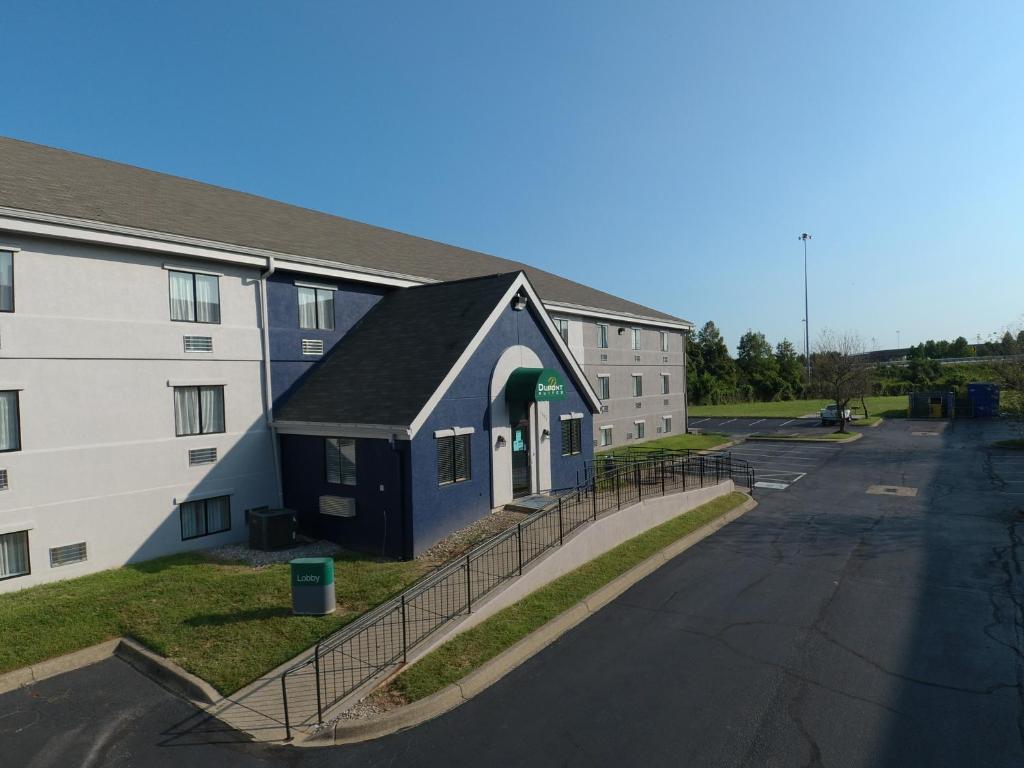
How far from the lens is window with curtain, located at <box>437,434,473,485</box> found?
15070 millimetres

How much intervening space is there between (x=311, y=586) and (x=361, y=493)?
414 cm

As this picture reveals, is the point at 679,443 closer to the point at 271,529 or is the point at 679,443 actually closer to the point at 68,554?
the point at 271,529

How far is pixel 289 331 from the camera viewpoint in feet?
57.0

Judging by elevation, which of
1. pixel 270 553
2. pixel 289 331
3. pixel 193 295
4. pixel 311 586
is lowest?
pixel 270 553

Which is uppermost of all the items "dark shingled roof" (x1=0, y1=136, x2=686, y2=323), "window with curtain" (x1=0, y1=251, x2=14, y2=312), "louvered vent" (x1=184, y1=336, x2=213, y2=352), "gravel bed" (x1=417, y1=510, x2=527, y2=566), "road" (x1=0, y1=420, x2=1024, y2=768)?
"dark shingled roof" (x1=0, y1=136, x2=686, y2=323)

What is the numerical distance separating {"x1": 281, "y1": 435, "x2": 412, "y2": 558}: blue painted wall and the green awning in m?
4.15

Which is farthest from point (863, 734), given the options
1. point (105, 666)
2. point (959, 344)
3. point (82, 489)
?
point (959, 344)

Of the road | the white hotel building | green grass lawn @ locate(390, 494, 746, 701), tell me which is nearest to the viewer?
the road

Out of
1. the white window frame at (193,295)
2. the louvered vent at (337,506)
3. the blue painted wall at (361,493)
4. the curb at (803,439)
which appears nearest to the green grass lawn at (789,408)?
the curb at (803,439)

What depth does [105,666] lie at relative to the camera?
32.5ft

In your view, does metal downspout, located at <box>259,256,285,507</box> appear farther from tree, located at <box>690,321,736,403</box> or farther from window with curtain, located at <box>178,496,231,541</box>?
tree, located at <box>690,321,736,403</box>

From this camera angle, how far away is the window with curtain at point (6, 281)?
12.3m

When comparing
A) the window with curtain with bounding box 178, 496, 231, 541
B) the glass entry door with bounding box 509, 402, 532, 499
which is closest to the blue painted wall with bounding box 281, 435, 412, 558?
the window with curtain with bounding box 178, 496, 231, 541

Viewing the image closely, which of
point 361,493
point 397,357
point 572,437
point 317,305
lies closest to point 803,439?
point 572,437
